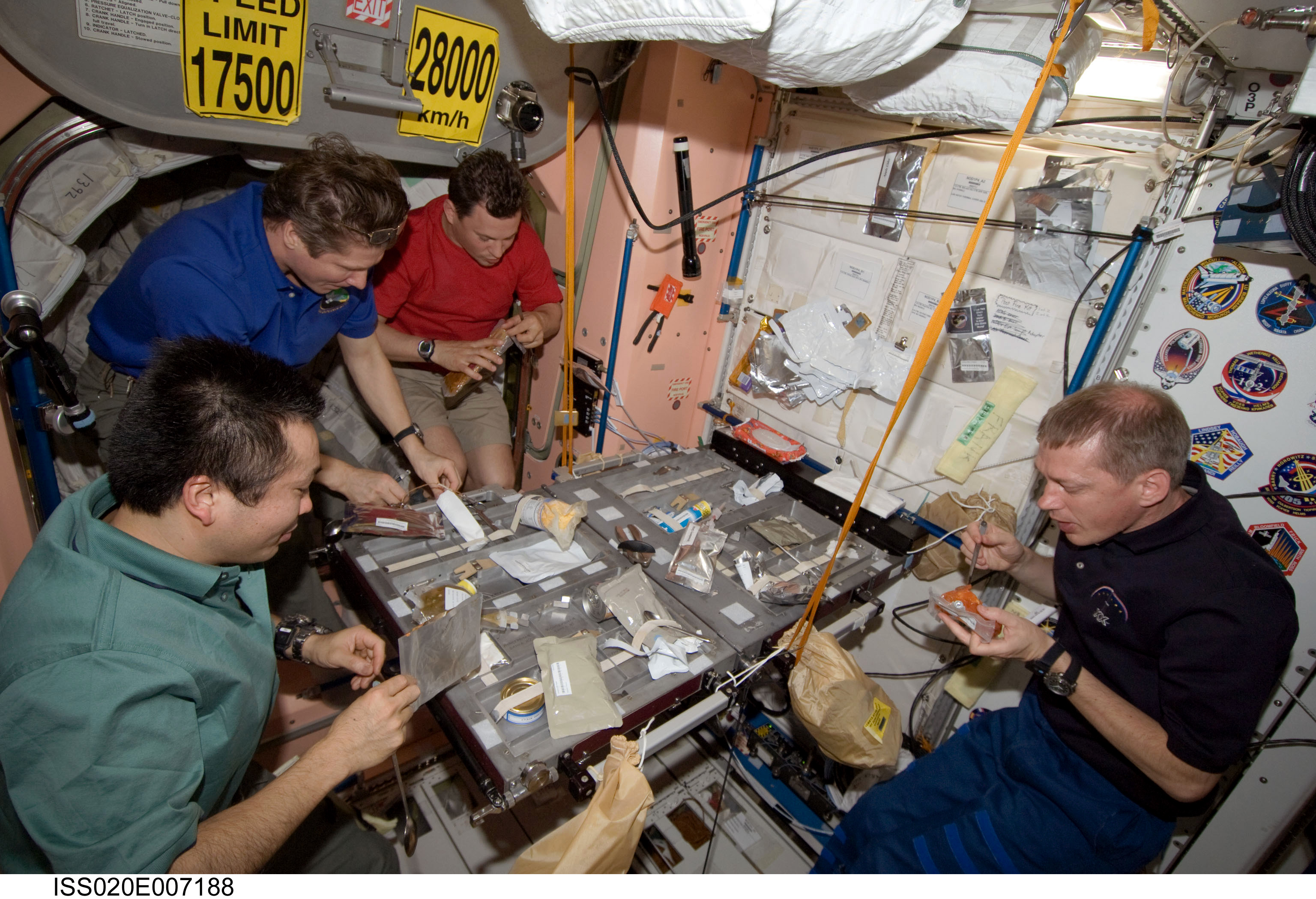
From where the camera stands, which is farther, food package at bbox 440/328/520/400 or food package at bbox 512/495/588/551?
food package at bbox 440/328/520/400

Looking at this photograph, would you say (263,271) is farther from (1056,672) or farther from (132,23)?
(1056,672)

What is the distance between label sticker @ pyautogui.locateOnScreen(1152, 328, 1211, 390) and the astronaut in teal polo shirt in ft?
8.11

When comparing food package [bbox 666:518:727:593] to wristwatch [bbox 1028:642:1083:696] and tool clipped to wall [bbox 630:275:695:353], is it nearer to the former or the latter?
wristwatch [bbox 1028:642:1083:696]

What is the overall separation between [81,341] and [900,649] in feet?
11.8

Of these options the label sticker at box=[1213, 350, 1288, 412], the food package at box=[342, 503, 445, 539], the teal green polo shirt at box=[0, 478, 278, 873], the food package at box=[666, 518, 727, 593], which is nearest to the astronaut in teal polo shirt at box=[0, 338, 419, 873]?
the teal green polo shirt at box=[0, 478, 278, 873]

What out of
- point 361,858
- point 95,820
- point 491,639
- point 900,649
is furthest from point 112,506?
A: point 900,649

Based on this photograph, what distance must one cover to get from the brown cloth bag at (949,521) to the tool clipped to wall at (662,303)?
143cm

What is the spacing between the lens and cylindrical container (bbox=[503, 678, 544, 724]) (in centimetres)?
151

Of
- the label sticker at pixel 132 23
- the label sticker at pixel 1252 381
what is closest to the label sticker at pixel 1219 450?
the label sticker at pixel 1252 381

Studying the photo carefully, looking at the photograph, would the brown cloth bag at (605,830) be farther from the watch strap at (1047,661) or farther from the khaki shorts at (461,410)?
the khaki shorts at (461,410)

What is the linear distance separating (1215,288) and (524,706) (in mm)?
2370

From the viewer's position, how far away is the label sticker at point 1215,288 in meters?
1.90

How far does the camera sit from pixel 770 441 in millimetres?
2883

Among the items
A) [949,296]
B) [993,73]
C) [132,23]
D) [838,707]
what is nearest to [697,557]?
[838,707]
